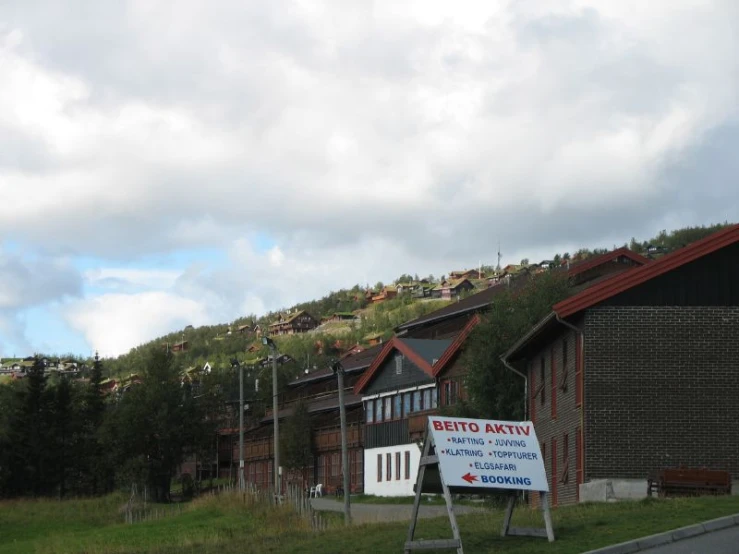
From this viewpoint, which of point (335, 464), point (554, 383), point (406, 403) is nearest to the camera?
point (554, 383)

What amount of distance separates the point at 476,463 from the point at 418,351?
168 feet

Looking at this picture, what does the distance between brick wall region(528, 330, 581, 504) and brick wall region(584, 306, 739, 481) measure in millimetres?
1514

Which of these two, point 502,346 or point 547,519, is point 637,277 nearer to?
point 547,519

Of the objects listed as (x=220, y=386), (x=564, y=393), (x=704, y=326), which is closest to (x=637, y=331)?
(x=704, y=326)

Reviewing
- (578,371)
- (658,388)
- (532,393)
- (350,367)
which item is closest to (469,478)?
(658,388)

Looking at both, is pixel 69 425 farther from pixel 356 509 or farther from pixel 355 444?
pixel 356 509

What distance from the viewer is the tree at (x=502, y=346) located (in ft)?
162

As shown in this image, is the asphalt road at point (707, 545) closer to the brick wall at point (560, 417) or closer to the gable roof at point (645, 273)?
the gable roof at point (645, 273)

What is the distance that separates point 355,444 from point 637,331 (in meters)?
47.4

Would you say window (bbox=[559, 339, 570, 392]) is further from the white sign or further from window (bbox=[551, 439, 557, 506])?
the white sign

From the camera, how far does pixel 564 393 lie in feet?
121

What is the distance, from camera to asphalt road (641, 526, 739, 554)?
18594mm

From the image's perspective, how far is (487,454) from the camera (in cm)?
2048

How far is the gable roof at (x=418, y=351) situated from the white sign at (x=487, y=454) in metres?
47.0
